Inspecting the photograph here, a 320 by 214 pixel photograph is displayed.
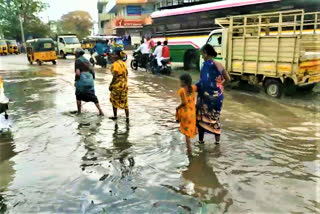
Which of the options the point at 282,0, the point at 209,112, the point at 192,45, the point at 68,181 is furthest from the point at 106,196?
the point at 192,45

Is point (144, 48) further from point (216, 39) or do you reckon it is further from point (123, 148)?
point (123, 148)

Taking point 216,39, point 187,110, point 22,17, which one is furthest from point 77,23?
point 187,110

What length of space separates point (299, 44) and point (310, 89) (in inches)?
89.8

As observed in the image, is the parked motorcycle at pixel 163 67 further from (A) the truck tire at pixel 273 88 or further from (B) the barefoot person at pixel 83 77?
(B) the barefoot person at pixel 83 77

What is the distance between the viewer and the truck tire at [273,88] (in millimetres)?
8341

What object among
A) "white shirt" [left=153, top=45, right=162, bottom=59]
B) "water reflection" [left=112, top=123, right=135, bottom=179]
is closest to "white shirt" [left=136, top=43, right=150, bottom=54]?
"white shirt" [left=153, top=45, right=162, bottom=59]

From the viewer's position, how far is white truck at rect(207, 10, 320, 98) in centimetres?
769

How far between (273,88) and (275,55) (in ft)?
3.19

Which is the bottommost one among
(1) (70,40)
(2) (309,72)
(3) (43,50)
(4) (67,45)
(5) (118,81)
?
(2) (309,72)

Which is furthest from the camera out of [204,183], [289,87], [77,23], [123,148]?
[77,23]

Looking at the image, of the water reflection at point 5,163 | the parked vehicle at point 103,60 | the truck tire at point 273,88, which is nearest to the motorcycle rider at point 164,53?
the parked vehicle at point 103,60

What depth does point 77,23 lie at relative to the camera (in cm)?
6994

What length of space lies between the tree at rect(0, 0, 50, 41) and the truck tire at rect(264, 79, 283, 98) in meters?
49.9

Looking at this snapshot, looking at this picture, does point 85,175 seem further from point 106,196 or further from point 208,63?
point 208,63
